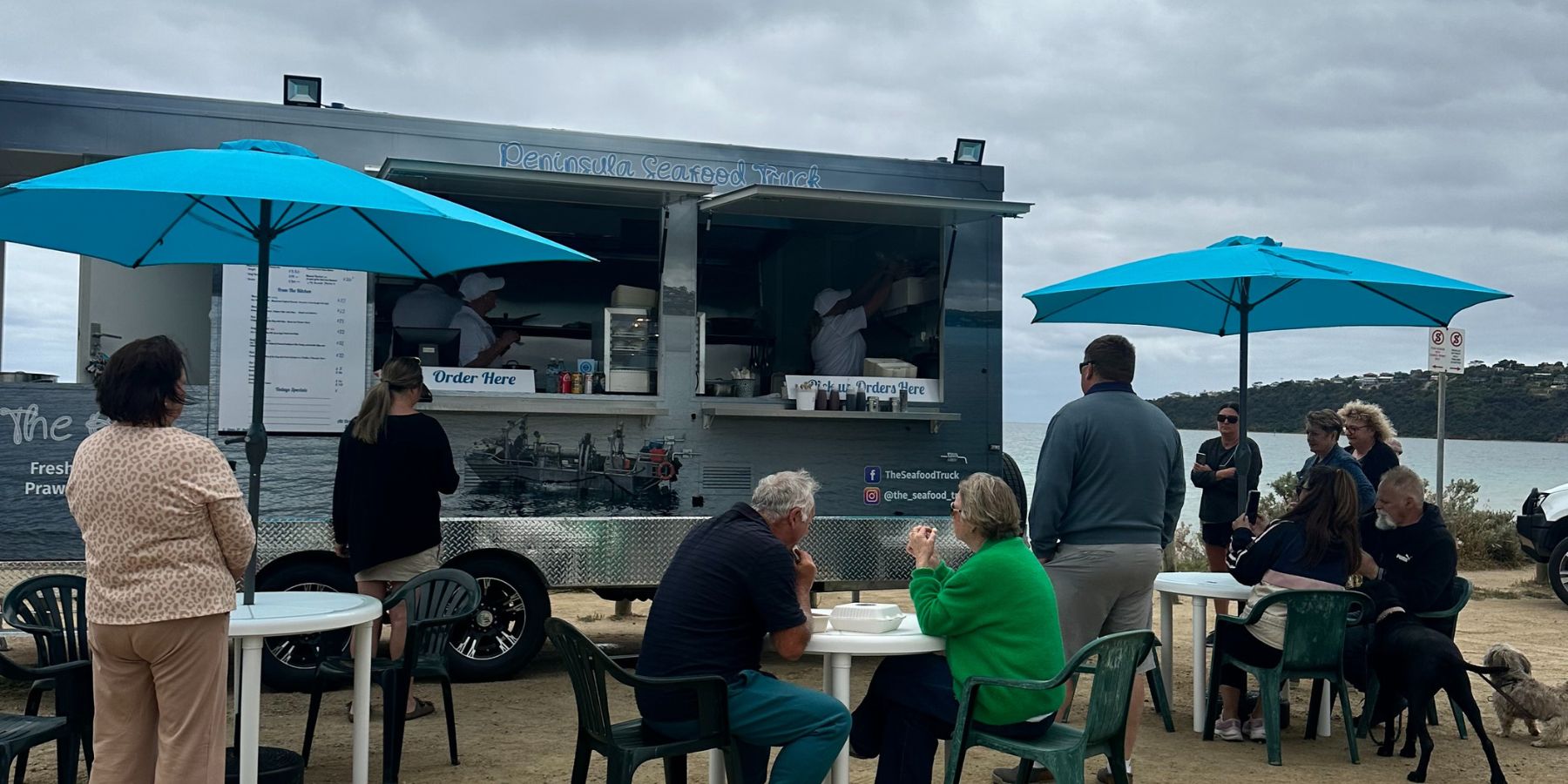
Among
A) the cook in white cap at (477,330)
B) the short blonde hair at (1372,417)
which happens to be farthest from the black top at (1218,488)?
the cook in white cap at (477,330)

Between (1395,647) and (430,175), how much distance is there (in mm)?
4354

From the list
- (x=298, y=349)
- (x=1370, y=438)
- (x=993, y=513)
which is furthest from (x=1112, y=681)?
(x=298, y=349)

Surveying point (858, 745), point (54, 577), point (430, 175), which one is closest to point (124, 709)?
point (54, 577)

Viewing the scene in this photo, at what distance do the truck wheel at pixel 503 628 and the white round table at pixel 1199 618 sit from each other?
8.96 feet

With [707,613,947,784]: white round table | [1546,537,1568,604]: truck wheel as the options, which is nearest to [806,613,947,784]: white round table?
[707,613,947,784]: white round table

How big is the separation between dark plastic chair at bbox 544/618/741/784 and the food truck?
285 centimetres

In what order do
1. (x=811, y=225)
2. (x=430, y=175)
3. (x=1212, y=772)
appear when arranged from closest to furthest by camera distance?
(x=1212, y=772), (x=430, y=175), (x=811, y=225)

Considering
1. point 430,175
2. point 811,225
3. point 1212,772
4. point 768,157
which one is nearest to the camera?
point 1212,772

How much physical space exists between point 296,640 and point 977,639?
12.0 feet

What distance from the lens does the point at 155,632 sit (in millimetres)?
3379

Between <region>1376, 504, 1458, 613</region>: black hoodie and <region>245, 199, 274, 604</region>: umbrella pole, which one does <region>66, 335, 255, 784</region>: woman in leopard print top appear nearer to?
<region>245, 199, 274, 604</region>: umbrella pole

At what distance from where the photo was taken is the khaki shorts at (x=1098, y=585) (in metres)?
4.70

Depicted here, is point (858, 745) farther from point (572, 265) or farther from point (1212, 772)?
point (572, 265)

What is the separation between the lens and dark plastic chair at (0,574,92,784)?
4.14 meters
